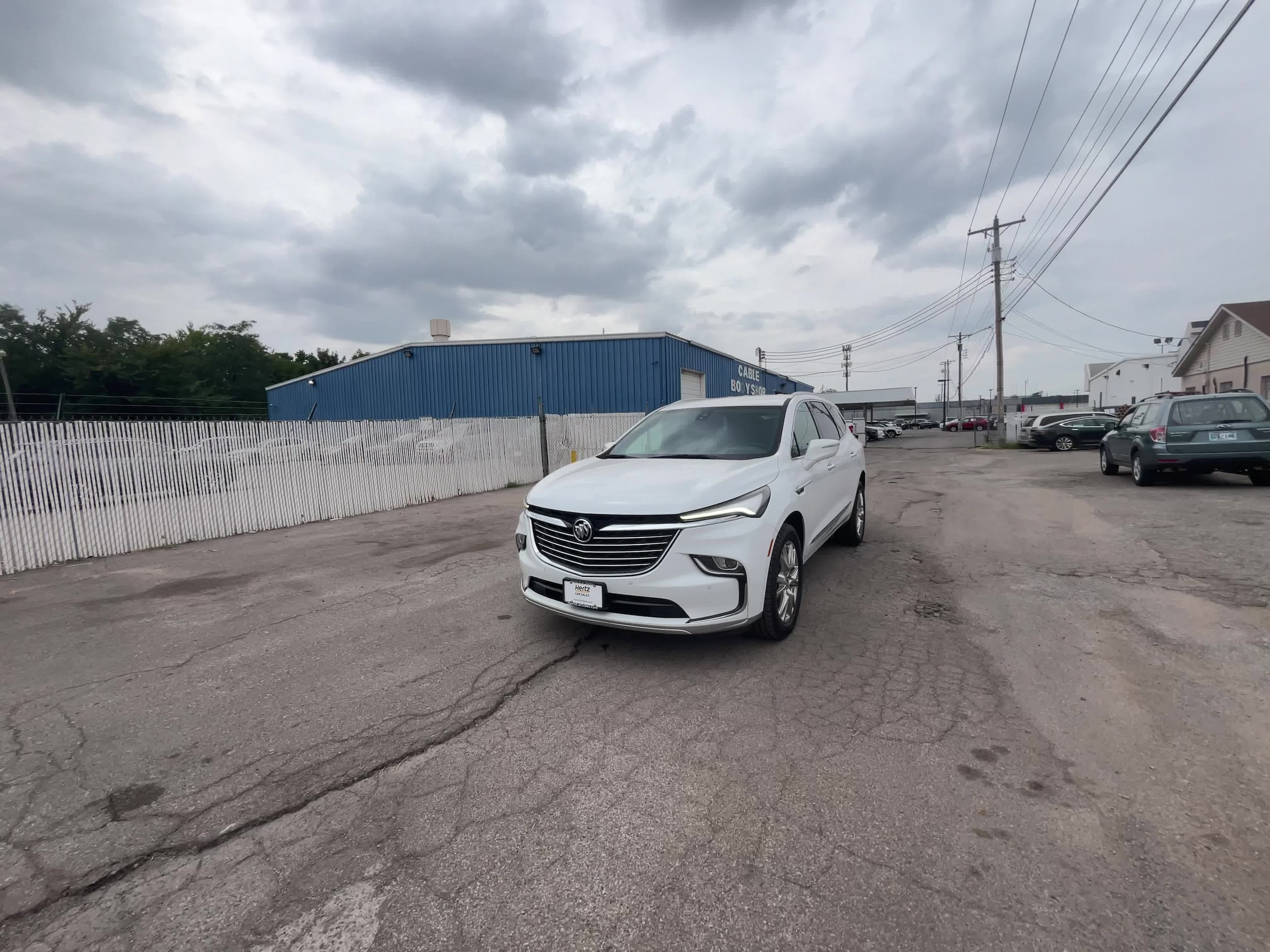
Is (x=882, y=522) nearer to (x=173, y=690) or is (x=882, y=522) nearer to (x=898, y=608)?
(x=898, y=608)

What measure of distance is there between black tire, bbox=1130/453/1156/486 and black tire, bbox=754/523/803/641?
9762mm

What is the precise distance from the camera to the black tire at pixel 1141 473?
10.4 m

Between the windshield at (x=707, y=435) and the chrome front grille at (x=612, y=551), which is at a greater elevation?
the windshield at (x=707, y=435)

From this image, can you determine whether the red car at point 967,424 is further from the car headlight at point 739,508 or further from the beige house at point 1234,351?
the car headlight at point 739,508

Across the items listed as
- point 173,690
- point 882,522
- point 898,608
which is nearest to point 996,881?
point 898,608

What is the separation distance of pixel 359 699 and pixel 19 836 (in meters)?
1.38

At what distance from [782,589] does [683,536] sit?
99cm

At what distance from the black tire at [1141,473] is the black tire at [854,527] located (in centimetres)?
689

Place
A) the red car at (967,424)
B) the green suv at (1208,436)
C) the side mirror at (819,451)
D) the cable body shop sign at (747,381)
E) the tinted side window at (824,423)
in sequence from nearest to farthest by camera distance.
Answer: the side mirror at (819,451), the tinted side window at (824,423), the green suv at (1208,436), the cable body shop sign at (747,381), the red car at (967,424)

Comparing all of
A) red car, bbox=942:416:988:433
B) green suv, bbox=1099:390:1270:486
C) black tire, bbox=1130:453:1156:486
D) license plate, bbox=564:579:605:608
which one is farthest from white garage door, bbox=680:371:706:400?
red car, bbox=942:416:988:433

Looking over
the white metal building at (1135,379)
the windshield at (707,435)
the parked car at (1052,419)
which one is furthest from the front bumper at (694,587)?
the white metal building at (1135,379)

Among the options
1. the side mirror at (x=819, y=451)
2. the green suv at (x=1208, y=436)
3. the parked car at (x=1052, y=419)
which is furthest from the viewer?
the parked car at (x=1052, y=419)

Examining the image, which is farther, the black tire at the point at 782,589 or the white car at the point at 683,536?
the black tire at the point at 782,589

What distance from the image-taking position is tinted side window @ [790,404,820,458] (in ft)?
15.8
